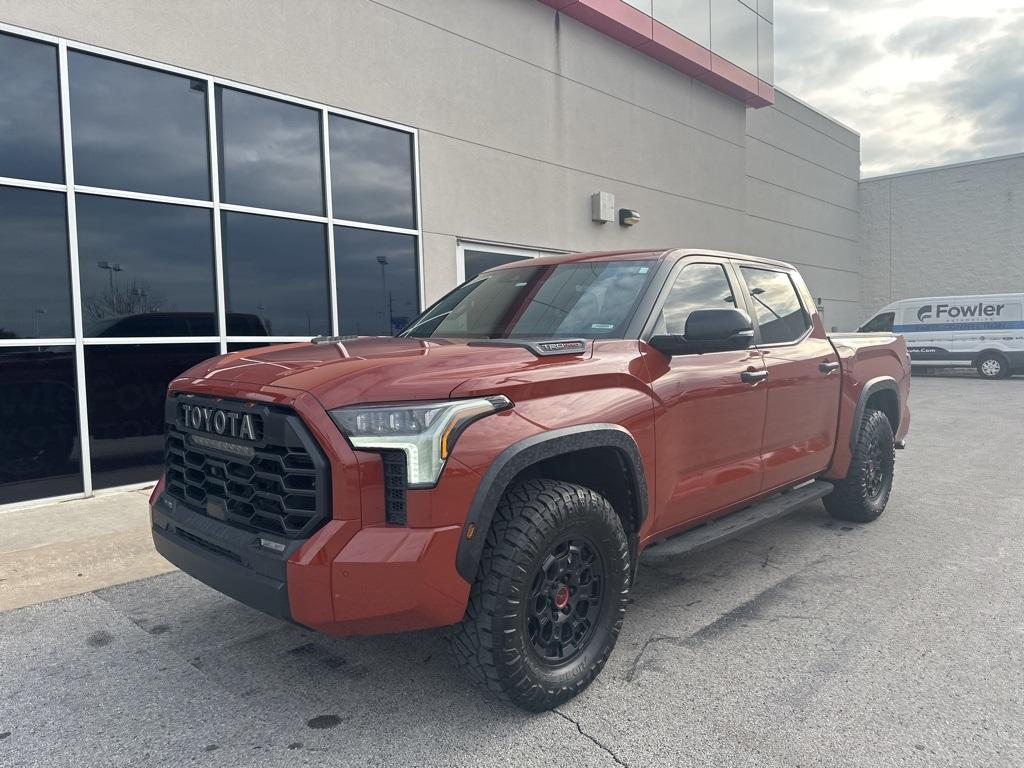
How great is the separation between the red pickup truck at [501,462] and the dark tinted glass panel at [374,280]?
14.4 feet

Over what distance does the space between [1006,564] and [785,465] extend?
1.53 meters

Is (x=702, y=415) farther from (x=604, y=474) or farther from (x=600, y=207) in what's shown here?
(x=600, y=207)

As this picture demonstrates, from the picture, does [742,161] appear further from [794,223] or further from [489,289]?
[489,289]

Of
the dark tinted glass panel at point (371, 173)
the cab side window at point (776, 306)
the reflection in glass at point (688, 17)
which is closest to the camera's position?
the cab side window at point (776, 306)

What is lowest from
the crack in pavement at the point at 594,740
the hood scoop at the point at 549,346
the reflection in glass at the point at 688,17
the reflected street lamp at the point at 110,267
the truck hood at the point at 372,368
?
the crack in pavement at the point at 594,740

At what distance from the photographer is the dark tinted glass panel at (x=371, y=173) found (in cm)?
809

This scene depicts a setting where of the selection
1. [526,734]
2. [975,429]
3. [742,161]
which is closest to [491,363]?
[526,734]

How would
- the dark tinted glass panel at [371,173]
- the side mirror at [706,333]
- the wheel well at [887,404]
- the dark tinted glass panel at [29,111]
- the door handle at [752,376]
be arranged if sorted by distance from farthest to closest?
the dark tinted glass panel at [371,173] < the dark tinted glass panel at [29,111] < the wheel well at [887,404] < the door handle at [752,376] < the side mirror at [706,333]

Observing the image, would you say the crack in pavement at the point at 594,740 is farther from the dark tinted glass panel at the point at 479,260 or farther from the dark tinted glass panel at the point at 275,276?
the dark tinted glass panel at the point at 479,260

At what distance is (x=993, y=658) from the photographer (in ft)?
10.1

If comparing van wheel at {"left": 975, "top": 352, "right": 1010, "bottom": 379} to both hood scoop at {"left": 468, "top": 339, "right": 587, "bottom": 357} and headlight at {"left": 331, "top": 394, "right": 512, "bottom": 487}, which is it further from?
headlight at {"left": 331, "top": 394, "right": 512, "bottom": 487}

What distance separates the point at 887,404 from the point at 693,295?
2.72 m

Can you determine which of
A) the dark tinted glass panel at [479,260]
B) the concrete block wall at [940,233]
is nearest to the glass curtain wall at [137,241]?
the dark tinted glass panel at [479,260]

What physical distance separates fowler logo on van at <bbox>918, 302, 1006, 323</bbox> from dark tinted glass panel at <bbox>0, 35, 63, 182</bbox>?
64.1 ft
